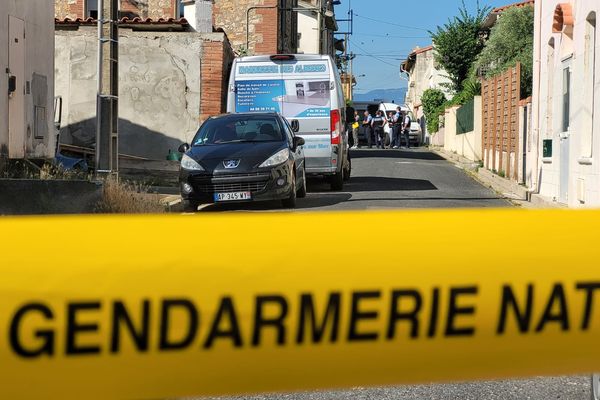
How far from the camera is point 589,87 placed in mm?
13375

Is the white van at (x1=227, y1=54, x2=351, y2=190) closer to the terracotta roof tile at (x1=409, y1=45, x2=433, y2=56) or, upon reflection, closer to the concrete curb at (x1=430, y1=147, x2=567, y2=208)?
the concrete curb at (x1=430, y1=147, x2=567, y2=208)

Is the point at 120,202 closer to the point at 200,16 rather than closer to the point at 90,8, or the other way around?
the point at 200,16

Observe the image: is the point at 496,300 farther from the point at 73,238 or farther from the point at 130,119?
the point at 130,119

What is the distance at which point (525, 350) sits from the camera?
84.2 inches

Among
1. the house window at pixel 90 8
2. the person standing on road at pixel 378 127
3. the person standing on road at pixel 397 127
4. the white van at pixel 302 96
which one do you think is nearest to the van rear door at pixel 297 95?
the white van at pixel 302 96

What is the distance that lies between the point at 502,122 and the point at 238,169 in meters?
10.6

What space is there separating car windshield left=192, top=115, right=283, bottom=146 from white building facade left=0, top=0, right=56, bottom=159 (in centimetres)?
299

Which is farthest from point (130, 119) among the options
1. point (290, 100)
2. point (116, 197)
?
point (116, 197)

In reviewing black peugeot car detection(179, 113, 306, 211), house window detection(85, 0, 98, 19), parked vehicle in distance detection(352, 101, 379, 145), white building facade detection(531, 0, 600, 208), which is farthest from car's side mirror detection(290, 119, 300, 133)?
parked vehicle in distance detection(352, 101, 379, 145)

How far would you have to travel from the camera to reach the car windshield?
603 inches

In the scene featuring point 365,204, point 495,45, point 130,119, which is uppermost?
point 495,45

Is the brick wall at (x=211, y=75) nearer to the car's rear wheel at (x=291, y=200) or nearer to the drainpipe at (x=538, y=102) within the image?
the drainpipe at (x=538, y=102)

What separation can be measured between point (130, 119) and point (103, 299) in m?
22.0

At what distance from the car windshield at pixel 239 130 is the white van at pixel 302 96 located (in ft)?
8.48
